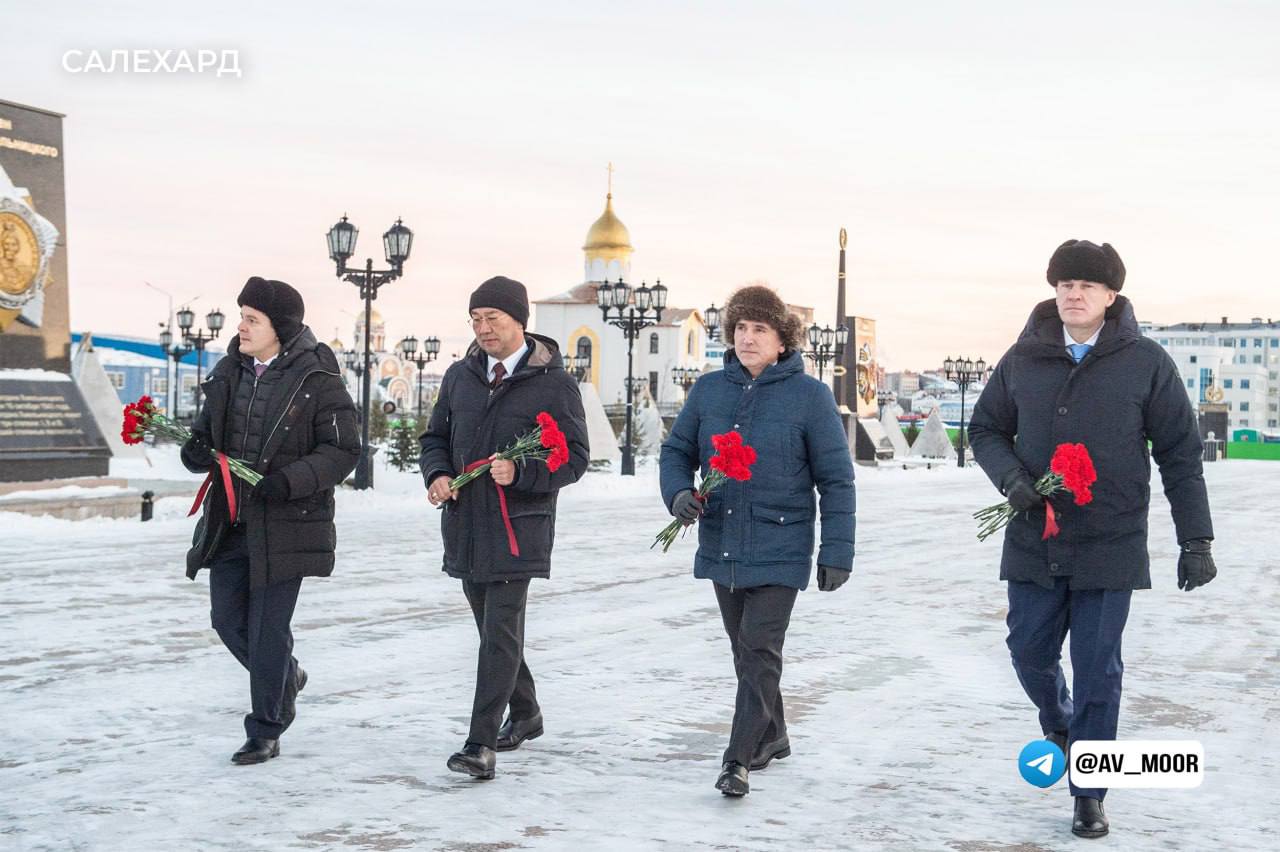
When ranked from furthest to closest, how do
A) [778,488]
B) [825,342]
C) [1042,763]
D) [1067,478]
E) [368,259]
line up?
[825,342]
[368,259]
[778,488]
[1042,763]
[1067,478]

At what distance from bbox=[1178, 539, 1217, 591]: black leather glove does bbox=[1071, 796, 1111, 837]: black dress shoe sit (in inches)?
29.8

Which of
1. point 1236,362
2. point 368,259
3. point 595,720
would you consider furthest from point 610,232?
point 1236,362

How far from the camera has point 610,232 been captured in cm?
8362

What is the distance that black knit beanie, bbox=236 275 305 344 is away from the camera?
514 centimetres

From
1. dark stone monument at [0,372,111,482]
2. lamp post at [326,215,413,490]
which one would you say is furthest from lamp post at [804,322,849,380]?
dark stone monument at [0,372,111,482]

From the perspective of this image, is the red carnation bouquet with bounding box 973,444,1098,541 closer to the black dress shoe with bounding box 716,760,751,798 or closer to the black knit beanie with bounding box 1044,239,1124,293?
the black knit beanie with bounding box 1044,239,1124,293

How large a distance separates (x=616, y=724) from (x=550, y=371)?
160cm

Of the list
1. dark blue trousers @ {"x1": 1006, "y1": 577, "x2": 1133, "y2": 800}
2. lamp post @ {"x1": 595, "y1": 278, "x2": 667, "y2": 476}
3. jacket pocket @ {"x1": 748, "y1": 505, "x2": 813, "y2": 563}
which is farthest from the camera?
lamp post @ {"x1": 595, "y1": 278, "x2": 667, "y2": 476}

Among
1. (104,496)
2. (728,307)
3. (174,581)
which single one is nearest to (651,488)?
(104,496)

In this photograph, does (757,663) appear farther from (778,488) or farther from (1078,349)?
(1078,349)

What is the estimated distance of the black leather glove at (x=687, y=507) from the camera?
468 cm

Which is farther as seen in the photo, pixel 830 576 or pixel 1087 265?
pixel 830 576

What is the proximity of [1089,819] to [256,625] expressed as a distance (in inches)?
117

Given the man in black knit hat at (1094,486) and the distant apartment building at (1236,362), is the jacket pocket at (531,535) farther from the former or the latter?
the distant apartment building at (1236,362)
